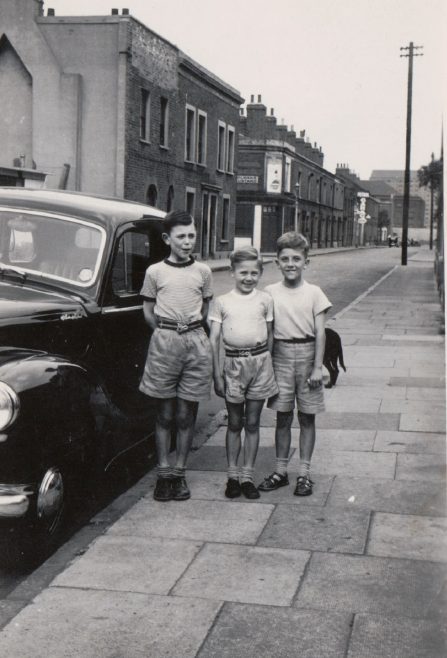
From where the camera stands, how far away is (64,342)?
4.54 m

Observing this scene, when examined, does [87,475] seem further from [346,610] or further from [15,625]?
[346,610]

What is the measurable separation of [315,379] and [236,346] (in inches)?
19.8

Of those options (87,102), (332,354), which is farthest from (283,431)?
(87,102)

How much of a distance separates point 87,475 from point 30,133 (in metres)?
23.2

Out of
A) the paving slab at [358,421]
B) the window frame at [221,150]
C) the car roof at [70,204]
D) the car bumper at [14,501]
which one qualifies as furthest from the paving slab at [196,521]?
the window frame at [221,150]

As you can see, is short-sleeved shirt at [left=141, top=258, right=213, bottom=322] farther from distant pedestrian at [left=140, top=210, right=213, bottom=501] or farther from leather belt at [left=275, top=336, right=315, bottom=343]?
leather belt at [left=275, top=336, right=315, bottom=343]

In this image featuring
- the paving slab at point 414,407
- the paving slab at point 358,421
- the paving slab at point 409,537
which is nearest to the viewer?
the paving slab at point 409,537

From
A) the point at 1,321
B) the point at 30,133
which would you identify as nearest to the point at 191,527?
the point at 1,321

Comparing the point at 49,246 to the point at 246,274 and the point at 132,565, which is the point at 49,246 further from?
the point at 132,565

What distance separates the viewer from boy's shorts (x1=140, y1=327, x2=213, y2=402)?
473 centimetres

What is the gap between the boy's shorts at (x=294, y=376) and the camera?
4.80 meters

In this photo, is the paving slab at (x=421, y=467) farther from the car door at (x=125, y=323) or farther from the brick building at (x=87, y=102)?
the brick building at (x=87, y=102)

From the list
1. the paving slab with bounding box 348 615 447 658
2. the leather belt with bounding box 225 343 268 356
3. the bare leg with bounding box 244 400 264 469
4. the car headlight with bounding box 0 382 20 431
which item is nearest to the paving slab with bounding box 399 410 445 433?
the bare leg with bounding box 244 400 264 469

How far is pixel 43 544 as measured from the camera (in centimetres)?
402
